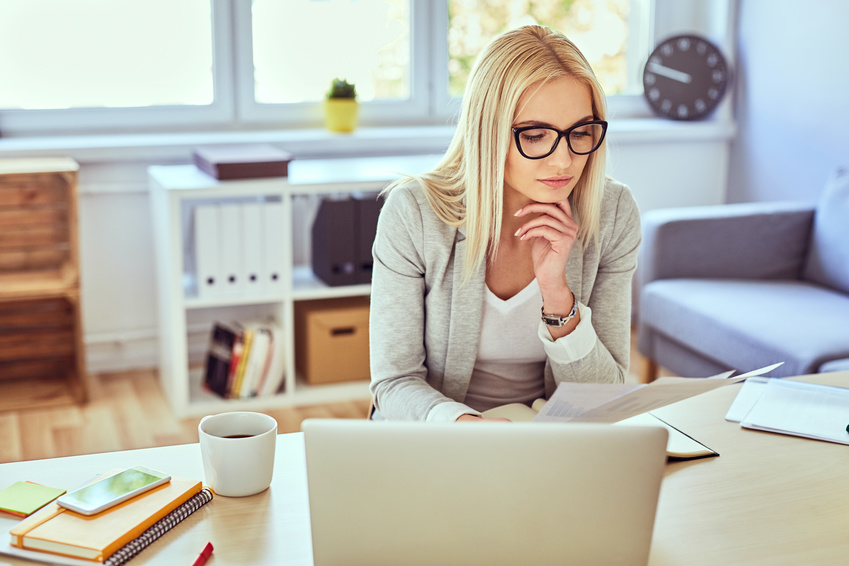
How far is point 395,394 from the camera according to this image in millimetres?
1333

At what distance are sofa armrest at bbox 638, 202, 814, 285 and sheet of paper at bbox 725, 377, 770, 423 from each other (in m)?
1.48

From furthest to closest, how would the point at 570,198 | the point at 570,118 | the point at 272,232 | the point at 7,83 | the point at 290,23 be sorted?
the point at 290,23
the point at 7,83
the point at 272,232
the point at 570,198
the point at 570,118

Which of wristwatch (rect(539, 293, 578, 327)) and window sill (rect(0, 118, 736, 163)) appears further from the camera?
window sill (rect(0, 118, 736, 163))

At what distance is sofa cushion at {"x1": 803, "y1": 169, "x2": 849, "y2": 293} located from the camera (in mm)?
2732

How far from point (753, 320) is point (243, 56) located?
1956mm

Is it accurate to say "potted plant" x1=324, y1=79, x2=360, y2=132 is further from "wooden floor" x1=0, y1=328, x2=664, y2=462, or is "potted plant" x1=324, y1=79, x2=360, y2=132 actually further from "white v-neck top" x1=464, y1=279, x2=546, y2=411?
"white v-neck top" x1=464, y1=279, x2=546, y2=411

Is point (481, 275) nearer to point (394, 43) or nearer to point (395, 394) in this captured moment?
point (395, 394)

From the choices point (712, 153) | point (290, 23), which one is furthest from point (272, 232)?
point (712, 153)

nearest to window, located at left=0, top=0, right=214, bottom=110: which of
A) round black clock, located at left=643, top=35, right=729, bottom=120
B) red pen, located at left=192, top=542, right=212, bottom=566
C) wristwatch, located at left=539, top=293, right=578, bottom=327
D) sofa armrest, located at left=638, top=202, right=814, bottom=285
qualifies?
sofa armrest, located at left=638, top=202, right=814, bottom=285

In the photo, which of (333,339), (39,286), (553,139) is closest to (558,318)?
(553,139)

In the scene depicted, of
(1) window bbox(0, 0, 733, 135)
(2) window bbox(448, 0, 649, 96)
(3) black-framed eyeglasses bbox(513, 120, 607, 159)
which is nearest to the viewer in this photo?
(3) black-framed eyeglasses bbox(513, 120, 607, 159)

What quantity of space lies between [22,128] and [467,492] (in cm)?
277

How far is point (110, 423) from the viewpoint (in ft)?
8.89

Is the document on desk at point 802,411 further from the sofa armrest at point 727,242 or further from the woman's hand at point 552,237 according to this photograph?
the sofa armrest at point 727,242
